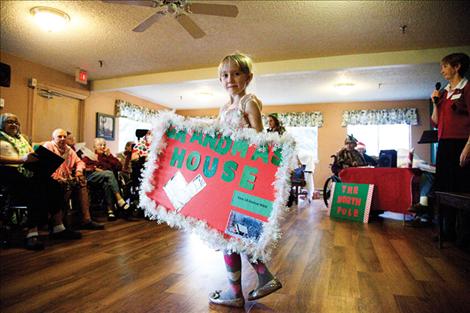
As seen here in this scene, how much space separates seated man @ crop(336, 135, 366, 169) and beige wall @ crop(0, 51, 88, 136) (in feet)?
16.7

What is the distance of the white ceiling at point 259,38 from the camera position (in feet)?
10.6

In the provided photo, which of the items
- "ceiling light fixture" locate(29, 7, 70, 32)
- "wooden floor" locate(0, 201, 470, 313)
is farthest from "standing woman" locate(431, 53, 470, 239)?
"ceiling light fixture" locate(29, 7, 70, 32)

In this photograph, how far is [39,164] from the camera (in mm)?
2477

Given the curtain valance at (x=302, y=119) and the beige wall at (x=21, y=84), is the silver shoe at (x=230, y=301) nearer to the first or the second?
the beige wall at (x=21, y=84)

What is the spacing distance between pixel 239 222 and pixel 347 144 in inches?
150

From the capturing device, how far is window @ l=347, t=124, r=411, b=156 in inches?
303

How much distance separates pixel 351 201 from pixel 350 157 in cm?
75

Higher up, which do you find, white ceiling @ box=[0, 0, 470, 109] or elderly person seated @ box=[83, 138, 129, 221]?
white ceiling @ box=[0, 0, 470, 109]

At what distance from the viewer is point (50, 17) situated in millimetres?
3381

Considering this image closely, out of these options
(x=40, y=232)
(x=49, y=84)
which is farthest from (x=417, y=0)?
(x=49, y=84)

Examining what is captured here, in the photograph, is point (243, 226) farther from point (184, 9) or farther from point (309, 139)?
point (309, 139)

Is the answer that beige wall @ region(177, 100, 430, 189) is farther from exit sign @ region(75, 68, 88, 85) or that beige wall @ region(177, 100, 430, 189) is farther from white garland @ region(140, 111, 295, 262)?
white garland @ region(140, 111, 295, 262)

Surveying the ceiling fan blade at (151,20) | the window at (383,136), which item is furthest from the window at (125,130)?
the window at (383,136)

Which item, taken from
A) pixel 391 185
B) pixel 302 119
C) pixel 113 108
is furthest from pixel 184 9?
pixel 302 119
